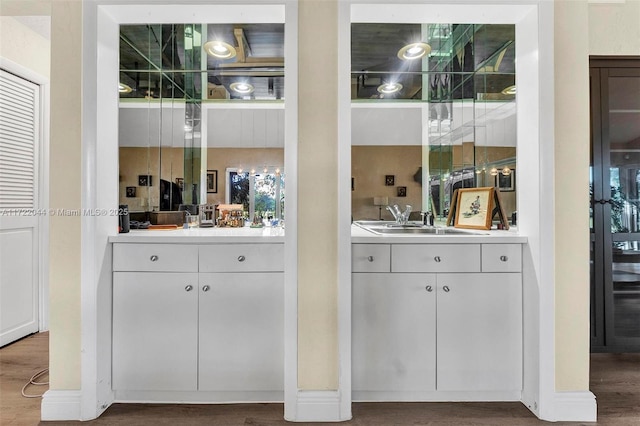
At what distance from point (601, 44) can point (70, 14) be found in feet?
11.6

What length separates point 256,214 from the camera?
2803mm

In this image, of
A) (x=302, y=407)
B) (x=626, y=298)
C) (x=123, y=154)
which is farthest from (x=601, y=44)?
(x=123, y=154)

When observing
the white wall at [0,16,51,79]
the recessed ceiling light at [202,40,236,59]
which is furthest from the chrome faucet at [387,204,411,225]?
the white wall at [0,16,51,79]

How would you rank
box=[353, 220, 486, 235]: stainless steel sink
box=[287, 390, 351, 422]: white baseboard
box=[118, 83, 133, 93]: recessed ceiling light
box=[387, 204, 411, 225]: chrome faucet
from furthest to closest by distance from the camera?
box=[387, 204, 411, 225]: chrome faucet
box=[118, 83, 133, 93]: recessed ceiling light
box=[353, 220, 486, 235]: stainless steel sink
box=[287, 390, 351, 422]: white baseboard

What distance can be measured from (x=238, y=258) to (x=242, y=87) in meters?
1.58

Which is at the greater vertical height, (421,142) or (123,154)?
(421,142)

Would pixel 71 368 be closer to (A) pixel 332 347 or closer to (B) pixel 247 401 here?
(B) pixel 247 401

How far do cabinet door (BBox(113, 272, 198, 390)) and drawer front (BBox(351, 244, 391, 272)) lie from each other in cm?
90

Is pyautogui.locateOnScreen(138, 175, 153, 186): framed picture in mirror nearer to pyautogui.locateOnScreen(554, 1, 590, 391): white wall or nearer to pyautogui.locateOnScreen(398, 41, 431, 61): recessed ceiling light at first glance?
pyautogui.locateOnScreen(398, 41, 431, 61): recessed ceiling light

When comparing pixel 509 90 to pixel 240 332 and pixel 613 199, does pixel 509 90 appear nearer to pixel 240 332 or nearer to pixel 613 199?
pixel 613 199

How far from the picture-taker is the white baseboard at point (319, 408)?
1.82m

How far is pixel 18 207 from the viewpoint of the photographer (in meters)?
2.95

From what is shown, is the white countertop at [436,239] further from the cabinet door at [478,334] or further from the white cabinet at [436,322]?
the cabinet door at [478,334]

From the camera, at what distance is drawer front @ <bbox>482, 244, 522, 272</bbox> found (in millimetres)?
1982
